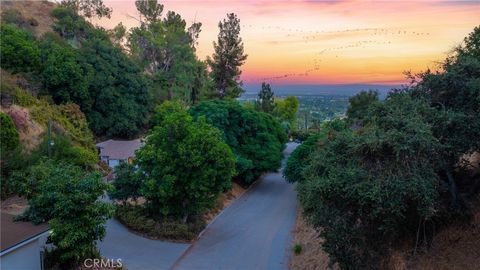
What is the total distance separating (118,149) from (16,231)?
16.3 m

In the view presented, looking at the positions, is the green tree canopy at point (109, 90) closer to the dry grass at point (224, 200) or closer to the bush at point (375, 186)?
the dry grass at point (224, 200)

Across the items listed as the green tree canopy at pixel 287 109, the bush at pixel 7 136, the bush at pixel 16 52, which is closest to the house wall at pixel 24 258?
the bush at pixel 7 136

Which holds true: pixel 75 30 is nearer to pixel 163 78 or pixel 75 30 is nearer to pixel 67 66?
pixel 163 78

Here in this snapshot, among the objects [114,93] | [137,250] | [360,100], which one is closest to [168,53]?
[114,93]

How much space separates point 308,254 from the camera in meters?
13.7

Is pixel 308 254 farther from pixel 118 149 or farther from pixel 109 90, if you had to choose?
pixel 109 90

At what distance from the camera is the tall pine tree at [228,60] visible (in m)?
37.1

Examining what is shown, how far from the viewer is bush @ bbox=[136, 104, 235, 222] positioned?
581 inches

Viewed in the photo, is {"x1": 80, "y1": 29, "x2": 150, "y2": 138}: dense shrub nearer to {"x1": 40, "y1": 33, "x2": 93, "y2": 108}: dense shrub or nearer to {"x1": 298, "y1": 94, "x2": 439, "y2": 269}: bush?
{"x1": 40, "y1": 33, "x2": 93, "y2": 108}: dense shrub

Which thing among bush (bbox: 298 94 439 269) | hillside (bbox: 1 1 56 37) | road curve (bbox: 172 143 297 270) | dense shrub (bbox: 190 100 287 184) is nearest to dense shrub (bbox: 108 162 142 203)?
road curve (bbox: 172 143 297 270)

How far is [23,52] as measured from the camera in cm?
2584

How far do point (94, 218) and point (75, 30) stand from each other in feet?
110

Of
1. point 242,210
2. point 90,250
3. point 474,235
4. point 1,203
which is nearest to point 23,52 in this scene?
point 1,203

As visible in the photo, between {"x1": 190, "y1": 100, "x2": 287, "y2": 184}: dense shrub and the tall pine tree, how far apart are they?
14136mm
